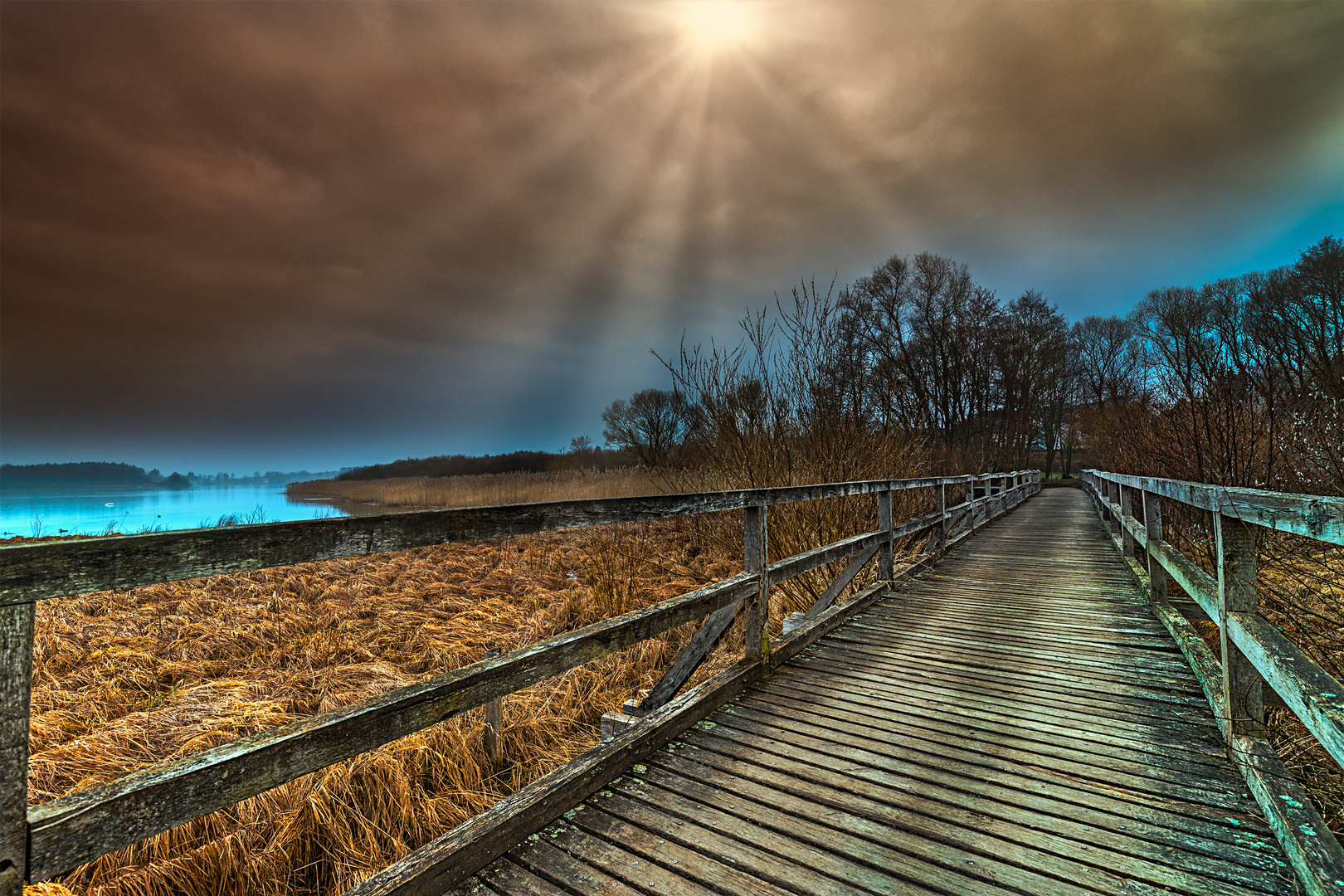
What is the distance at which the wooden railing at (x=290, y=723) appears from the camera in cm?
100

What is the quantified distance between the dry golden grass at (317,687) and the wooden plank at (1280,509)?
12.5ft

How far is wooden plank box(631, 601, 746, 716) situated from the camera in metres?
3.29

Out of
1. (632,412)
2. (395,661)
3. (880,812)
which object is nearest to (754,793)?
(880,812)

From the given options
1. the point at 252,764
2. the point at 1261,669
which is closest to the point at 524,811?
the point at 252,764

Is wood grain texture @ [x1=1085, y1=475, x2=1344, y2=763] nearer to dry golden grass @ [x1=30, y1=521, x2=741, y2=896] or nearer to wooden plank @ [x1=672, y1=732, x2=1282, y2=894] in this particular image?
wooden plank @ [x1=672, y1=732, x2=1282, y2=894]

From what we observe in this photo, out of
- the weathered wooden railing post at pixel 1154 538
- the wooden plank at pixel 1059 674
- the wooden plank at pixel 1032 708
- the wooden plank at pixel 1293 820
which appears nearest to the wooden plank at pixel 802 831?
the wooden plank at pixel 1293 820

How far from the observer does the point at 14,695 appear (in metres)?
1.00

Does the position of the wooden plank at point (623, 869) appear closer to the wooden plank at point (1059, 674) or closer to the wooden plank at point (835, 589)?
the wooden plank at point (1059, 674)

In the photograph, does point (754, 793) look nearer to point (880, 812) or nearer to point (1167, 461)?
point (880, 812)

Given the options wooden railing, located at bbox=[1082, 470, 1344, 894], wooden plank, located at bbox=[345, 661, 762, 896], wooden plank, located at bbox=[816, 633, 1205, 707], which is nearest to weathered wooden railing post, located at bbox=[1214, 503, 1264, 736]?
wooden railing, located at bbox=[1082, 470, 1344, 894]

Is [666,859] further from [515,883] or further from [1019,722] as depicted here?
[1019,722]

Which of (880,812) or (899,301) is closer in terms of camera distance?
(880,812)

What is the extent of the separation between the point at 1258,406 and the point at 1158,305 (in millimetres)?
25013

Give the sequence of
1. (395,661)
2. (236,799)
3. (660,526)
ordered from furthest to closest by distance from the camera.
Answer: (660,526), (395,661), (236,799)
